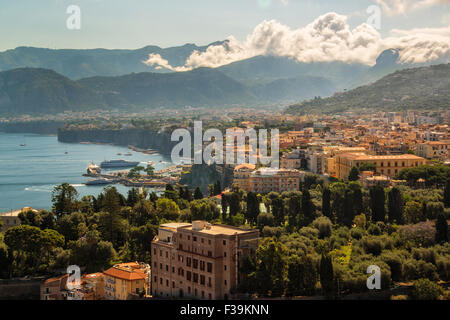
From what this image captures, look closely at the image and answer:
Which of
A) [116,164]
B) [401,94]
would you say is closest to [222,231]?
[116,164]

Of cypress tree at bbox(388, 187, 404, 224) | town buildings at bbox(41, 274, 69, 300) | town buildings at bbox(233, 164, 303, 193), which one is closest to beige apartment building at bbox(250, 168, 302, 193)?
town buildings at bbox(233, 164, 303, 193)

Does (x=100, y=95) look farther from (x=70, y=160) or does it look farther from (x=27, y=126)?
(x=70, y=160)

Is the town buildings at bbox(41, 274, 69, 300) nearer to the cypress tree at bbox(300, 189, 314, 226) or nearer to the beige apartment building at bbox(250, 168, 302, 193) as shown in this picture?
the cypress tree at bbox(300, 189, 314, 226)

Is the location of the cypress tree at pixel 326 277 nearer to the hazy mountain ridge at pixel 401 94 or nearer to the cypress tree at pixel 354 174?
the cypress tree at pixel 354 174

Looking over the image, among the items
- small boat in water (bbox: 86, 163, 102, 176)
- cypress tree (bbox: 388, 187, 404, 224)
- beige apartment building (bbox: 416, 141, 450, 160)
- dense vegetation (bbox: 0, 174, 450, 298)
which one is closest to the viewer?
dense vegetation (bbox: 0, 174, 450, 298)

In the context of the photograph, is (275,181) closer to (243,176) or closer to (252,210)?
(243,176)

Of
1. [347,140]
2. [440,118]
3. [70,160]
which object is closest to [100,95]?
[70,160]
